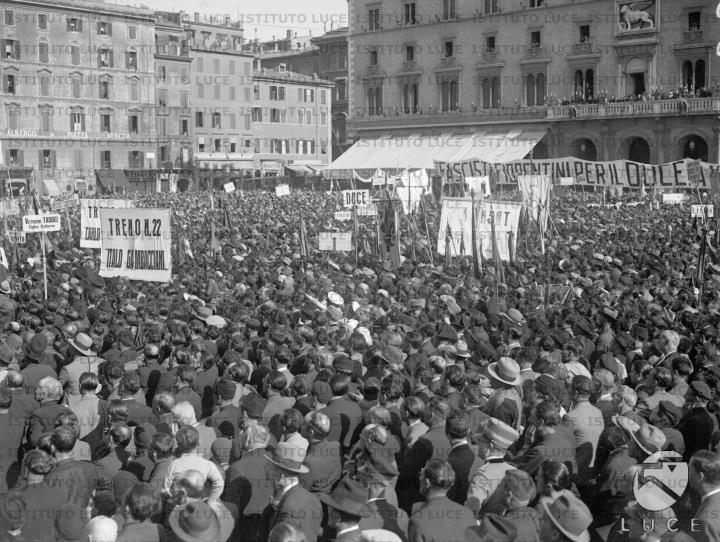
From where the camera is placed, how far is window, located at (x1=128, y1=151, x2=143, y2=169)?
7644cm

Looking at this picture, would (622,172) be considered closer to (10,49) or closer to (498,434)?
(498,434)

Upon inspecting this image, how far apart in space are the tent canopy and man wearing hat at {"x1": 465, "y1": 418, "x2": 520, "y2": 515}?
49.4 m

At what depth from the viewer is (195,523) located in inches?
218

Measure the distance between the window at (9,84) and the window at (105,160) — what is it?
824 cm

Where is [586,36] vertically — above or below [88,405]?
above

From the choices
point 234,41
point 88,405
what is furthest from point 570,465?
point 234,41

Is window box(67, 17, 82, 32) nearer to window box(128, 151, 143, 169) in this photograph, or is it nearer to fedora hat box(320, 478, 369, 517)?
window box(128, 151, 143, 169)

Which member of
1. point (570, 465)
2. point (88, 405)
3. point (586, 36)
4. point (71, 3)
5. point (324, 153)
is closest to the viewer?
point (570, 465)

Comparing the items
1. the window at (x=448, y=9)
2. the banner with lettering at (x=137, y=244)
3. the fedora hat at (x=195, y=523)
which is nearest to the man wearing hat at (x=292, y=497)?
the fedora hat at (x=195, y=523)

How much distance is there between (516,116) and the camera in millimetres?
58656

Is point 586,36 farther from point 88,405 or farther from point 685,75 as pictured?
point 88,405

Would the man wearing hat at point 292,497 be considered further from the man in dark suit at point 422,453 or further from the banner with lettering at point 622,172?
the banner with lettering at point 622,172

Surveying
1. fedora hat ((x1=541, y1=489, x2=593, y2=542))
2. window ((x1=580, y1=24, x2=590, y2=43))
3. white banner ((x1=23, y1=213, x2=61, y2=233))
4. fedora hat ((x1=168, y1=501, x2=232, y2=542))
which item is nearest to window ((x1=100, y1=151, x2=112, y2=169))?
window ((x1=580, y1=24, x2=590, y2=43))

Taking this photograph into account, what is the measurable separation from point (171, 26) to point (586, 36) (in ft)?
128
